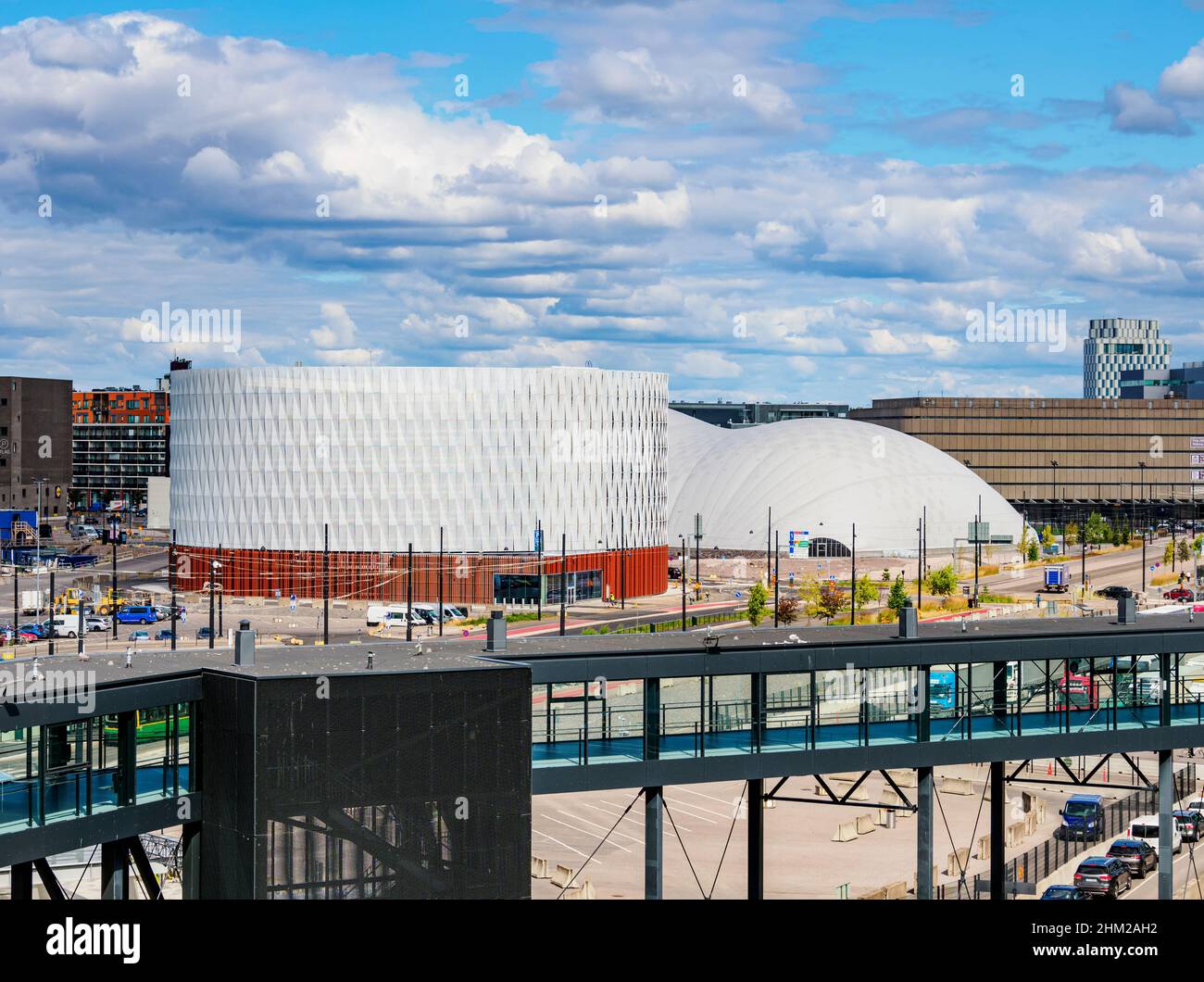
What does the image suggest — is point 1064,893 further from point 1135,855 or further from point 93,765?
point 93,765

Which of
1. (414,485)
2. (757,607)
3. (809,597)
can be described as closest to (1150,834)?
(757,607)

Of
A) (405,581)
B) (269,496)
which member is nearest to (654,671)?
(405,581)

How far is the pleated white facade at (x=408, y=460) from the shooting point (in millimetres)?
121750

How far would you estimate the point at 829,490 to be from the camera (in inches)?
6240

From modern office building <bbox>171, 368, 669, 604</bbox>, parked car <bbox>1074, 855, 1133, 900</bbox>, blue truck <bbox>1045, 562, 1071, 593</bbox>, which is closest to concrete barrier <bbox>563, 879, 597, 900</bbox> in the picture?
parked car <bbox>1074, 855, 1133, 900</bbox>

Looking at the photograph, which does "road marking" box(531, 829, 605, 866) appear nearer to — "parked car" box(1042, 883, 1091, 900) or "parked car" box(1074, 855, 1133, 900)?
"parked car" box(1042, 883, 1091, 900)

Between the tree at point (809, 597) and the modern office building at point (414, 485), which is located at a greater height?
the modern office building at point (414, 485)

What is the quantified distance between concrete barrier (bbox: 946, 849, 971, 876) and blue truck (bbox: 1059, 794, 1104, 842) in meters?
4.71

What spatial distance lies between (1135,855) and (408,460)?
8058 cm

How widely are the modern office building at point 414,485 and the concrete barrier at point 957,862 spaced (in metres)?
67.6

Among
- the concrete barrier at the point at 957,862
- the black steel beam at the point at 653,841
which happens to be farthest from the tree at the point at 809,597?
the black steel beam at the point at 653,841

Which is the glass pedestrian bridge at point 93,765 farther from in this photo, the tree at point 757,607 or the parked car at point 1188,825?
the tree at point 757,607
